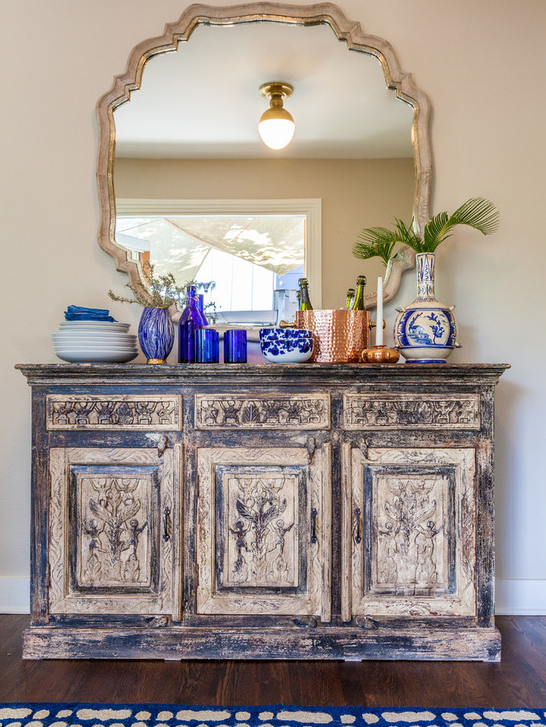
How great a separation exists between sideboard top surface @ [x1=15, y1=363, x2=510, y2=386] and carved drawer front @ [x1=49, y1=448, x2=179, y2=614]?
0.24m

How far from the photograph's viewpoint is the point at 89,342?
6.73 ft

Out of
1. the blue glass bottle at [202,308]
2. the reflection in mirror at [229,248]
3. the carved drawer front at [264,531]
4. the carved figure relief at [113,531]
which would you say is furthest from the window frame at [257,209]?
the carved figure relief at [113,531]

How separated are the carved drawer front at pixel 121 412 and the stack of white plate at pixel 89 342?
0.21 m

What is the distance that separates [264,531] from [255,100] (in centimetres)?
168

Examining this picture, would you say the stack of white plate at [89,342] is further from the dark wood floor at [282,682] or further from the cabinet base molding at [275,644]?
the dark wood floor at [282,682]

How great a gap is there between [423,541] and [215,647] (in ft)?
2.46

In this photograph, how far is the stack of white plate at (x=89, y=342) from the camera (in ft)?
6.73

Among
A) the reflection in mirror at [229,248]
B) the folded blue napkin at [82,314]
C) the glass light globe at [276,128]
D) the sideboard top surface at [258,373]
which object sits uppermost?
the glass light globe at [276,128]

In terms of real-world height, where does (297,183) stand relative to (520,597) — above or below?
above

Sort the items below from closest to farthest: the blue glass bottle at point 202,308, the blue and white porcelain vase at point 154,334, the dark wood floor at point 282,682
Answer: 1. the dark wood floor at point 282,682
2. the blue and white porcelain vase at point 154,334
3. the blue glass bottle at point 202,308

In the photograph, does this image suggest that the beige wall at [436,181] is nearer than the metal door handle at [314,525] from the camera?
No

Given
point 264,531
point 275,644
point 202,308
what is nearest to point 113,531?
point 264,531

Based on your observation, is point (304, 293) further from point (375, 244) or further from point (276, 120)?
point (276, 120)

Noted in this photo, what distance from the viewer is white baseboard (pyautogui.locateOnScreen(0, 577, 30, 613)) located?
91.5 inches
